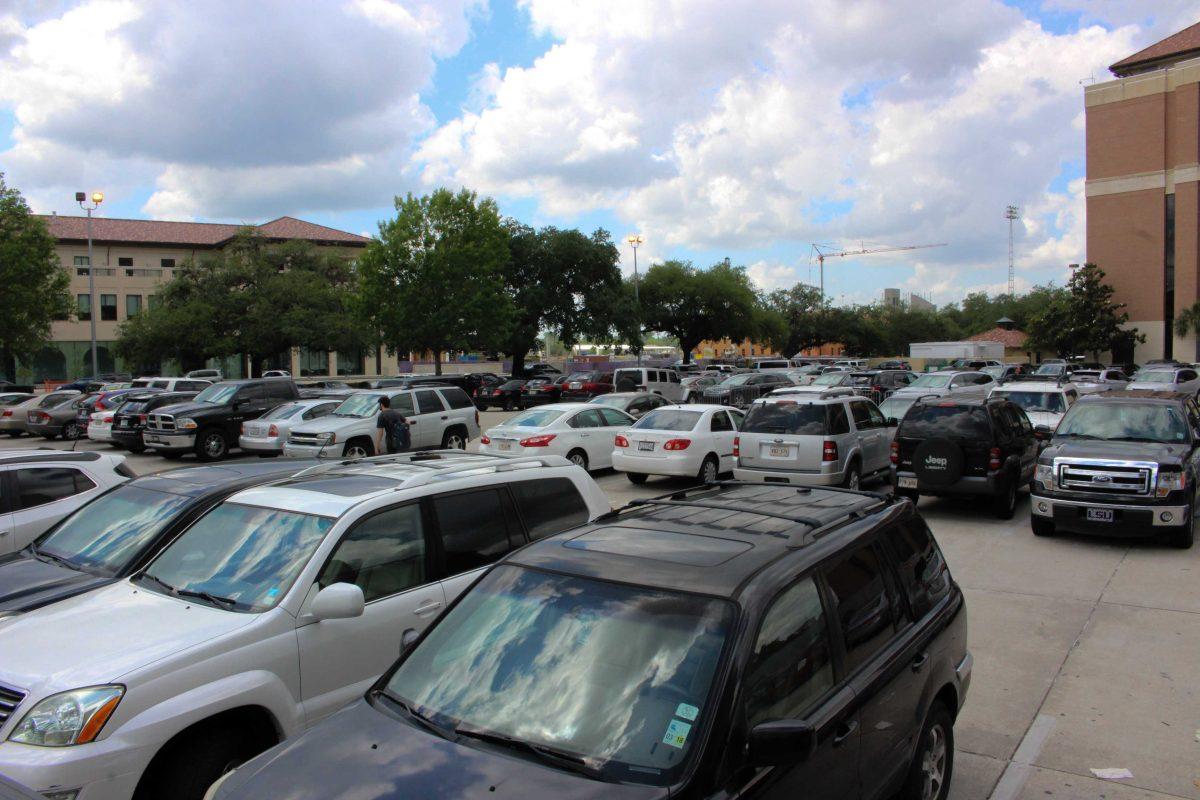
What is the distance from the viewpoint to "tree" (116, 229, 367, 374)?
4344cm

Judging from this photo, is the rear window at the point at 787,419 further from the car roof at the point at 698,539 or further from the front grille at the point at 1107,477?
the car roof at the point at 698,539

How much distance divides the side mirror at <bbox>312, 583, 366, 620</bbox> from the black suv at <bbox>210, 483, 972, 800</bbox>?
66 cm

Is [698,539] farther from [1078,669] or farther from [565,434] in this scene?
[565,434]

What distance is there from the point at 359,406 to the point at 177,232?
2347 inches

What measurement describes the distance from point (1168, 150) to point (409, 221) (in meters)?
50.9

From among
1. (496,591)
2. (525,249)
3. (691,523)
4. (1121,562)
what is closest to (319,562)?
(496,591)

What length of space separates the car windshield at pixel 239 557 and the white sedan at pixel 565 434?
34.6ft

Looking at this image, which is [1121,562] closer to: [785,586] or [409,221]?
[785,586]

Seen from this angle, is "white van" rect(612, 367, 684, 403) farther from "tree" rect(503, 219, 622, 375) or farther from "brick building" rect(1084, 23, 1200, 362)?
"brick building" rect(1084, 23, 1200, 362)

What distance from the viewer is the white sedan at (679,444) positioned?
15086 millimetres

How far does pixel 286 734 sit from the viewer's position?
405cm

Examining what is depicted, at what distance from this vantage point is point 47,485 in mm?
8172

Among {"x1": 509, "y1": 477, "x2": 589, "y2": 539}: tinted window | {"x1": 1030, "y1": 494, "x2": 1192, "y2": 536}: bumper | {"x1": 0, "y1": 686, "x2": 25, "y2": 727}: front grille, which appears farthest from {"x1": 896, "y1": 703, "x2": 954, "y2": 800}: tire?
{"x1": 1030, "y1": 494, "x2": 1192, "y2": 536}: bumper

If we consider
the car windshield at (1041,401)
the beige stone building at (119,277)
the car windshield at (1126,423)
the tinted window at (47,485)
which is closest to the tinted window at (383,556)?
the tinted window at (47,485)
